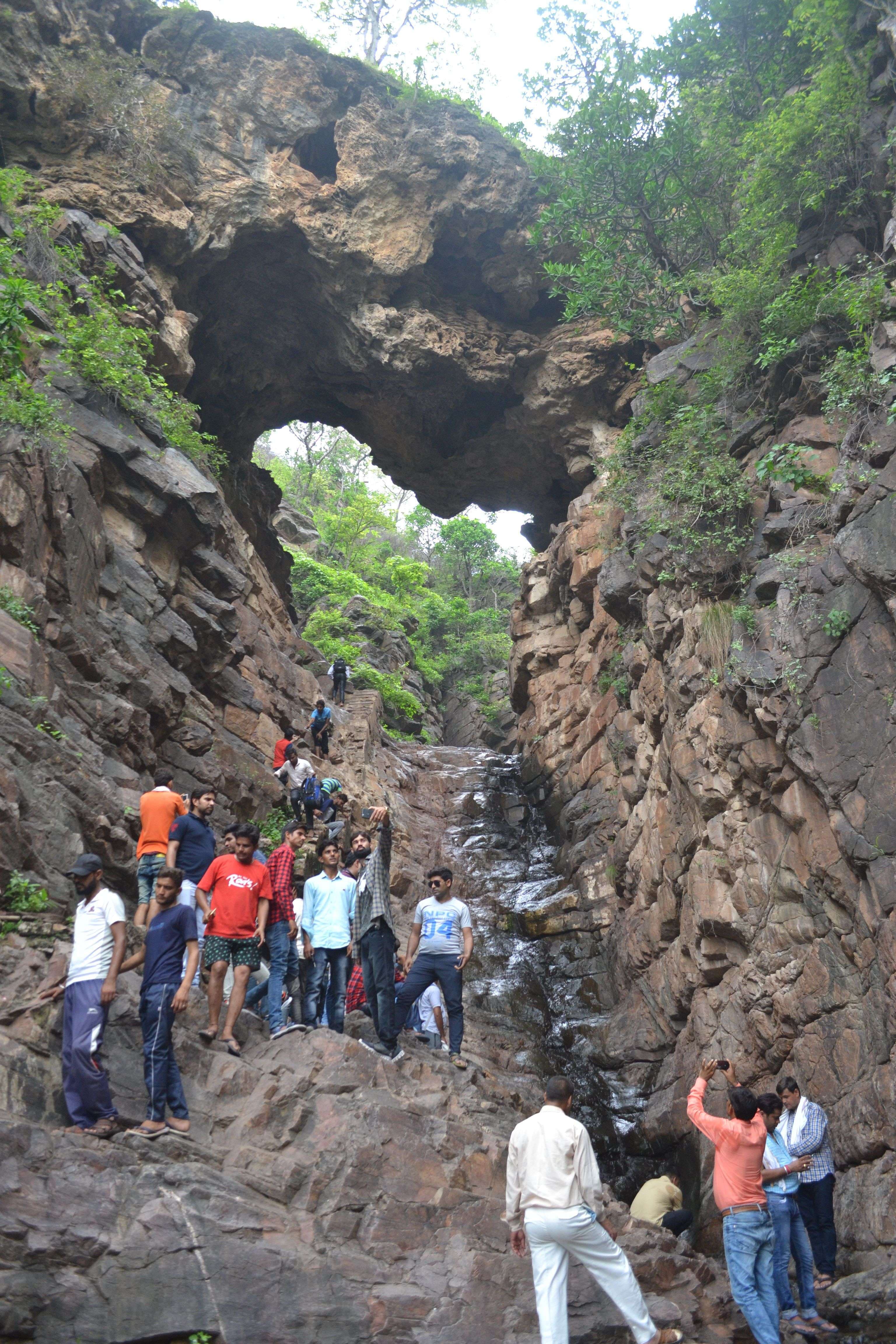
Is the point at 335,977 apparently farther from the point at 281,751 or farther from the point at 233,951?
the point at 281,751

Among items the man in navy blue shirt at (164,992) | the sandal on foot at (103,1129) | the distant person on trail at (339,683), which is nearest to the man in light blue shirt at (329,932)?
the man in navy blue shirt at (164,992)

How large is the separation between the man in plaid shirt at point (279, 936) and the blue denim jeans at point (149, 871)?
1.29 metres

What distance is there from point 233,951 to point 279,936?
534 millimetres

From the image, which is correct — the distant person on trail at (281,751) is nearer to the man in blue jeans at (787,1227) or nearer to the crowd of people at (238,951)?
the crowd of people at (238,951)

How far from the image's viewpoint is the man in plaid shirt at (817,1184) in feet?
20.8

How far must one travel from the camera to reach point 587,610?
62.1 ft

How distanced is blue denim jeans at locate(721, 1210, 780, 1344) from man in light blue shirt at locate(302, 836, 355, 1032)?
348 centimetres

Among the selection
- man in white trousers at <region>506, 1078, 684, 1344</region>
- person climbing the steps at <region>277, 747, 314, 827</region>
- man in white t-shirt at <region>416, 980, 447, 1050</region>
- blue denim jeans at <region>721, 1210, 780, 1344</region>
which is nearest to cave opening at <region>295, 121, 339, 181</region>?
person climbing the steps at <region>277, 747, 314, 827</region>

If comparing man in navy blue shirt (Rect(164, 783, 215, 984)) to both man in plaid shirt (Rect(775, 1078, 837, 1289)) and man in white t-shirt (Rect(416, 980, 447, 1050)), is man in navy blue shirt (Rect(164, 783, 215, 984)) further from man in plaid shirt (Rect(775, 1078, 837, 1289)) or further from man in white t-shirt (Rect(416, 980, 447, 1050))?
man in plaid shirt (Rect(775, 1078, 837, 1289))

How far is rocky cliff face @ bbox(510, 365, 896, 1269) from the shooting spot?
7629 millimetres

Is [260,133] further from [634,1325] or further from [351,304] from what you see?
[634,1325]

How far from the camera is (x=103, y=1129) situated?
17.2 ft

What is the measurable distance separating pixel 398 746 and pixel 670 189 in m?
15.8

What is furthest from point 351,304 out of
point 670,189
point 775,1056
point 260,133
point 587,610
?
point 775,1056
